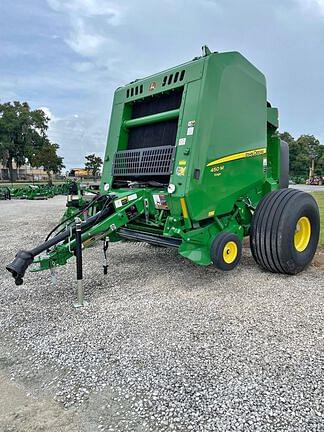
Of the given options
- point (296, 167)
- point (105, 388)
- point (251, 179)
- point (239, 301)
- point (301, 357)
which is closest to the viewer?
point (105, 388)

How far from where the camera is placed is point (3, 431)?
1987 millimetres

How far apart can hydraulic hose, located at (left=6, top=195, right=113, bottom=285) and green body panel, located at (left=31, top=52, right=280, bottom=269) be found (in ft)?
0.31

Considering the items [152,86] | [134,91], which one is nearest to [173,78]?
[152,86]

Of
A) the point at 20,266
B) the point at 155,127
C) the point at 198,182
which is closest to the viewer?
the point at 20,266

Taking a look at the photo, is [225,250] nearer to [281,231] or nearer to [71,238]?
[281,231]

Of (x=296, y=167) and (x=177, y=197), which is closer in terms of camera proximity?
(x=177, y=197)

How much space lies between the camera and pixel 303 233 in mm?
4953

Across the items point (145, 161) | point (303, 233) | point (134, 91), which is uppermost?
point (134, 91)

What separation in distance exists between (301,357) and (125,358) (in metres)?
1.30

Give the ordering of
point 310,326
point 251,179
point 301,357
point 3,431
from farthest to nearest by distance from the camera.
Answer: point 251,179, point 310,326, point 301,357, point 3,431

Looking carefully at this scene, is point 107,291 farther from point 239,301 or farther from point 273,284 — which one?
point 273,284

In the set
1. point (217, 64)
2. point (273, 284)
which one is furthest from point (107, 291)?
point (217, 64)

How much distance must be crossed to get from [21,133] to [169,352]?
47.9 m

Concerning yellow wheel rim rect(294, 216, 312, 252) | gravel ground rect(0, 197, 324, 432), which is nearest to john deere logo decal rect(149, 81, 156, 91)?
gravel ground rect(0, 197, 324, 432)
